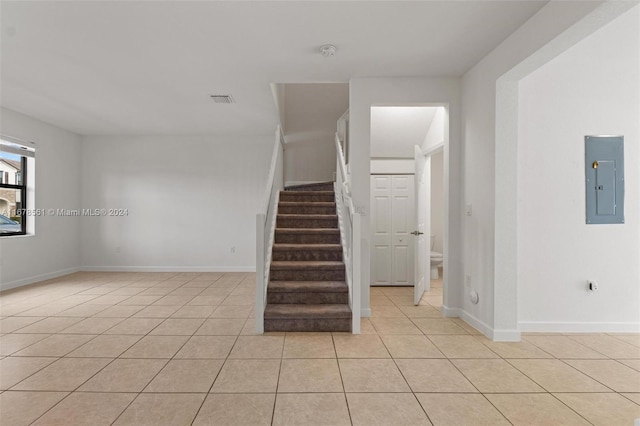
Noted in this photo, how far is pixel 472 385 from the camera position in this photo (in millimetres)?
2266

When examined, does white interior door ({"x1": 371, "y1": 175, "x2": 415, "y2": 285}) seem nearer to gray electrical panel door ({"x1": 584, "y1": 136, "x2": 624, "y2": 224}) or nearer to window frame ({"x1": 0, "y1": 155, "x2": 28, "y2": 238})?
gray electrical panel door ({"x1": 584, "y1": 136, "x2": 624, "y2": 224})

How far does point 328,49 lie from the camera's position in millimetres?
3088

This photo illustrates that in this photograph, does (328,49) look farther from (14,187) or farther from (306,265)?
(14,187)

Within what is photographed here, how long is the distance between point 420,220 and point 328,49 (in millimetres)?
2472

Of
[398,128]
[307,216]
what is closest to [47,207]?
[307,216]

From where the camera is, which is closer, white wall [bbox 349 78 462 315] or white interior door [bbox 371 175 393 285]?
white wall [bbox 349 78 462 315]

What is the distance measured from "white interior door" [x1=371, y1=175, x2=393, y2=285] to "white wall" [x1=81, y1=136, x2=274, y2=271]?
8.01ft

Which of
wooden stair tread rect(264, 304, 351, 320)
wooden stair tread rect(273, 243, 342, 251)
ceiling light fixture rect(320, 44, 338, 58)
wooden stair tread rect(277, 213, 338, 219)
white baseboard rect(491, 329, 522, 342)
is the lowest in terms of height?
white baseboard rect(491, 329, 522, 342)

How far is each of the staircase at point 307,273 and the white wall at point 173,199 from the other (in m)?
1.95

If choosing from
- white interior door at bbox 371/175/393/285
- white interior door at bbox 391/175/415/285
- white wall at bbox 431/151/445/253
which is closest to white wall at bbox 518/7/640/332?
white interior door at bbox 391/175/415/285

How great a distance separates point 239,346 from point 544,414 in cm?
230

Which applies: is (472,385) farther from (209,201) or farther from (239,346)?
(209,201)

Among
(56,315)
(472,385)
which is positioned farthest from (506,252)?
(56,315)

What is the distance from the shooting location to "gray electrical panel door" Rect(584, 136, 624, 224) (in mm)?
3227
